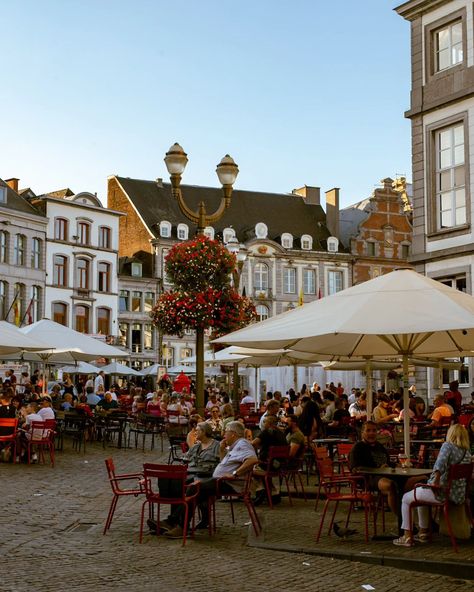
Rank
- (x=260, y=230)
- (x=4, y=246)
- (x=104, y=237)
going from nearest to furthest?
(x=4, y=246), (x=104, y=237), (x=260, y=230)

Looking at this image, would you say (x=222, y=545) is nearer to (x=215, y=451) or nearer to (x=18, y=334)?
(x=215, y=451)

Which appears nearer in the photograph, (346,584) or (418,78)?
(346,584)

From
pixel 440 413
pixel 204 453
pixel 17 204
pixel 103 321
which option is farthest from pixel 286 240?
pixel 204 453

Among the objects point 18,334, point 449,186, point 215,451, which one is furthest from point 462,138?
point 215,451

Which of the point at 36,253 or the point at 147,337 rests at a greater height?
the point at 36,253

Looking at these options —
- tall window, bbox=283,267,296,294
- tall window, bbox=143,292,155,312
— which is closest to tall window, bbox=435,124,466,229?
tall window, bbox=143,292,155,312

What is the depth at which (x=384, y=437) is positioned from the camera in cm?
1501

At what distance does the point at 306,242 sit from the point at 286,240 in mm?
1700

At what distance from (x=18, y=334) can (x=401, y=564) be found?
12.2 m

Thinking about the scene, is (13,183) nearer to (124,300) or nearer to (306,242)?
(124,300)

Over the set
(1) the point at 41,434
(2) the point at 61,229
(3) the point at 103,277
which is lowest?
(1) the point at 41,434

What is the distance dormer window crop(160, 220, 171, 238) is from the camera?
66812 millimetres

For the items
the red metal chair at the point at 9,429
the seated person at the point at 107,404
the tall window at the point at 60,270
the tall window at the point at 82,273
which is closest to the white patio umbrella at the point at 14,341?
the red metal chair at the point at 9,429

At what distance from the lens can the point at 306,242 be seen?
72.2 m
